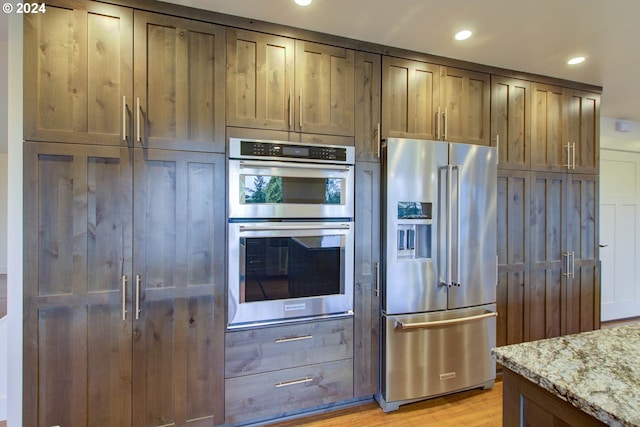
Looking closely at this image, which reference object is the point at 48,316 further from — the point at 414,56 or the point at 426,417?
the point at 414,56

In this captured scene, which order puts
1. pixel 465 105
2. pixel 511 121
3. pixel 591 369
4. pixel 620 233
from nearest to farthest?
pixel 591 369
pixel 465 105
pixel 511 121
pixel 620 233

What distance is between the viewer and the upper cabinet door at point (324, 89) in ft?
6.93

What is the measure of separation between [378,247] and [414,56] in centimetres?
146

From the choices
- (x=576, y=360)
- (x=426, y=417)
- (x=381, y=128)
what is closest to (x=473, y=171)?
(x=381, y=128)

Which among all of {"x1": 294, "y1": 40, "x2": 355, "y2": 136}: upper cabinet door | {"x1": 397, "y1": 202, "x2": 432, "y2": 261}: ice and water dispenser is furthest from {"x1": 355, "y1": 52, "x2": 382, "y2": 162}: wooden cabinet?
{"x1": 397, "y1": 202, "x2": 432, "y2": 261}: ice and water dispenser

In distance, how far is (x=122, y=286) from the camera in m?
1.78

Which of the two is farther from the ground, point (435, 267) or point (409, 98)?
point (409, 98)

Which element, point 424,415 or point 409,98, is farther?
point 409,98

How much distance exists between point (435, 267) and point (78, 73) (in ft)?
8.25

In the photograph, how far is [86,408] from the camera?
174 cm

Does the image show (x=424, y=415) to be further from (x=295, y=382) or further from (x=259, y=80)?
(x=259, y=80)

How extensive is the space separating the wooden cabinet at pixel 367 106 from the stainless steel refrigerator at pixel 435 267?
113 mm

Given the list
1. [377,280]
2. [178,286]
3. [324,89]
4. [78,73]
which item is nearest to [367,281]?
[377,280]

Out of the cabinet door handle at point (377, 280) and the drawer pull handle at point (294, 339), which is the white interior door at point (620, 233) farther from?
the drawer pull handle at point (294, 339)
